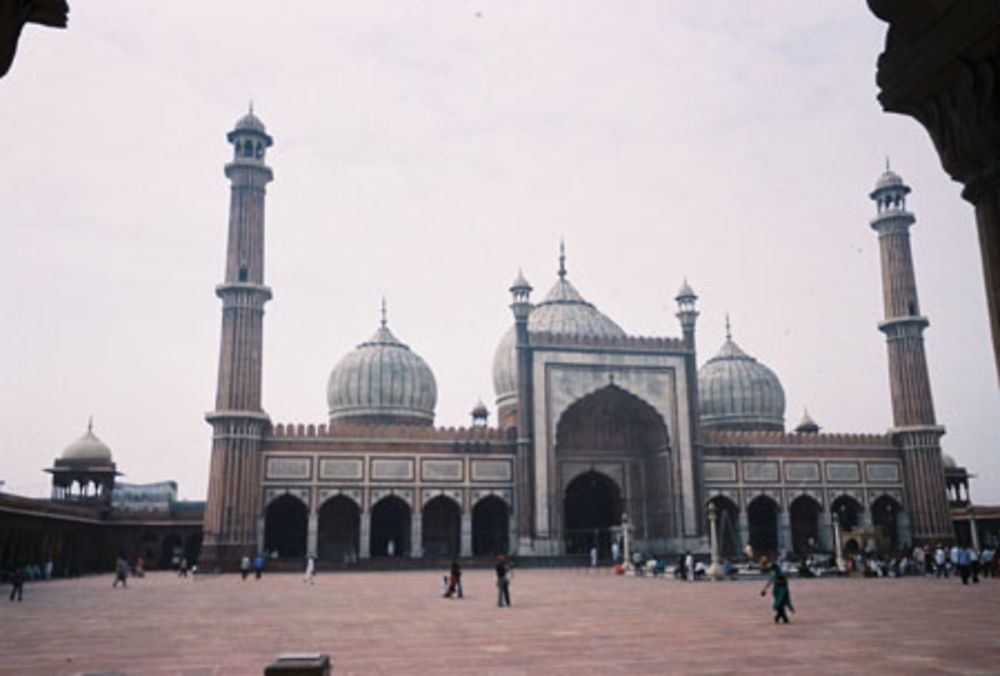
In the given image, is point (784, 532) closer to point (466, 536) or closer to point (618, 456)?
point (618, 456)

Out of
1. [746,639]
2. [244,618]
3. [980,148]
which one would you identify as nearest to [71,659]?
[244,618]

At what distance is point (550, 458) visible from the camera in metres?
31.8

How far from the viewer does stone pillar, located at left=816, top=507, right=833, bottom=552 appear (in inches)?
1366

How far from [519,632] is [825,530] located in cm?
2812

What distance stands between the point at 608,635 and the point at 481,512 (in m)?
25.1

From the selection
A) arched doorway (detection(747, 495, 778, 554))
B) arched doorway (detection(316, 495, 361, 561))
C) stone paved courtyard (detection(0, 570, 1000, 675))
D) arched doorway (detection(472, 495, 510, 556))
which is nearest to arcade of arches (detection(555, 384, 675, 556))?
arched doorway (detection(472, 495, 510, 556))

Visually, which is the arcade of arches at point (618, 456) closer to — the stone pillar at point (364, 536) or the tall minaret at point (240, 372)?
the stone pillar at point (364, 536)

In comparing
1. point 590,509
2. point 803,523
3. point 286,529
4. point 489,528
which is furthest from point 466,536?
point 803,523

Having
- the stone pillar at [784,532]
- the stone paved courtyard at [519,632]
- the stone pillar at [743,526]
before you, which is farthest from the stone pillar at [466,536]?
the stone paved courtyard at [519,632]

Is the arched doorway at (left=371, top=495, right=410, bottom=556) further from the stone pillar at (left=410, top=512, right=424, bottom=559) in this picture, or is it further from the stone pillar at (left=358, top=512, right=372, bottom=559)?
the stone pillar at (left=358, top=512, right=372, bottom=559)

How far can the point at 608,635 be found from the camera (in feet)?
31.3

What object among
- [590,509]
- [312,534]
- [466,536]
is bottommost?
[466,536]

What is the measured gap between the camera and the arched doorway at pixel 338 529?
106 ft

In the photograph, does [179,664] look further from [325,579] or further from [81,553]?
[81,553]
